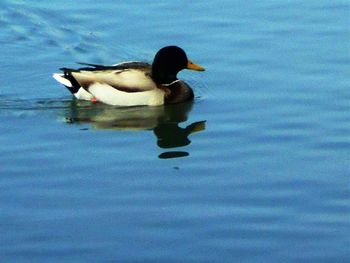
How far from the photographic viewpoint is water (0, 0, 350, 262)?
1005 centimetres

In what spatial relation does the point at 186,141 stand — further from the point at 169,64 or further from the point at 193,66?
the point at 169,64

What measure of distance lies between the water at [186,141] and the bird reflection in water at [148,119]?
25 mm

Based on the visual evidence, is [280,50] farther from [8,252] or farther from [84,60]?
[8,252]

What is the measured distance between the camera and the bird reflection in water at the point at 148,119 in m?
13.3

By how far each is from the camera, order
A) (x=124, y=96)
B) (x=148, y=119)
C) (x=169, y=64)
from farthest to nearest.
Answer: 1. (x=169, y=64)
2. (x=124, y=96)
3. (x=148, y=119)

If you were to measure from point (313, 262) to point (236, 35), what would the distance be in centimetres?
718

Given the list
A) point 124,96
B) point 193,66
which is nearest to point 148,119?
point 124,96

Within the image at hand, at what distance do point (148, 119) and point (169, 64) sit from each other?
121 cm

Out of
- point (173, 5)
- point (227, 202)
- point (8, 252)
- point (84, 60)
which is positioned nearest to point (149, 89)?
point (84, 60)

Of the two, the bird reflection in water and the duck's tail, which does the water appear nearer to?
the bird reflection in water

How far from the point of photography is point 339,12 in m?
17.2

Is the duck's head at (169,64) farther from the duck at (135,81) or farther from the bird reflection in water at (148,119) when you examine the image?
the bird reflection in water at (148,119)

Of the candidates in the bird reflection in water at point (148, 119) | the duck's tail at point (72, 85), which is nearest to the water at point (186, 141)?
the bird reflection in water at point (148, 119)

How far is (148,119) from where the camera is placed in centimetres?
1431
